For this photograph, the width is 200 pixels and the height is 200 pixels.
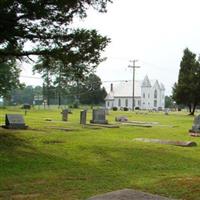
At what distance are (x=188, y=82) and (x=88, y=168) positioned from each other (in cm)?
5868

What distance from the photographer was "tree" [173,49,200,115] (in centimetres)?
6919

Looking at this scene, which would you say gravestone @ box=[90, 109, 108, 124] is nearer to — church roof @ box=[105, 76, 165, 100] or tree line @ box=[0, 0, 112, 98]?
tree line @ box=[0, 0, 112, 98]

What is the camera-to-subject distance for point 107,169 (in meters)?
12.4

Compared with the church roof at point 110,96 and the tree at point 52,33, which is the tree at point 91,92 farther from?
the tree at point 52,33

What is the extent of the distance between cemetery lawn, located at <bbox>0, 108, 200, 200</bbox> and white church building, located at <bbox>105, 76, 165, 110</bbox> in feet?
430

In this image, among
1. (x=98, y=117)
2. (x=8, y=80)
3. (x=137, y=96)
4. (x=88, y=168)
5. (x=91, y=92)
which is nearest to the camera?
(x=88, y=168)

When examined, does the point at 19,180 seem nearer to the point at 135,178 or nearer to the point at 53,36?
the point at 135,178

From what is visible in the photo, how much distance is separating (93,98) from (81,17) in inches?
4473

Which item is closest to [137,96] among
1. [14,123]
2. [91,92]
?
[91,92]

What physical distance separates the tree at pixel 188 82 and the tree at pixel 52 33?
175ft

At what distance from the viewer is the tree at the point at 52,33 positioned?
51.8 feet

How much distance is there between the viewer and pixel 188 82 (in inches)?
2736

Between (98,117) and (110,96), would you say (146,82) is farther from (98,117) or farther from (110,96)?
(98,117)

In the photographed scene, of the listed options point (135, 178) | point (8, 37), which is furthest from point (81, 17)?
point (135, 178)
